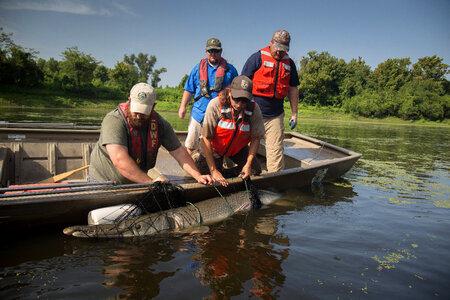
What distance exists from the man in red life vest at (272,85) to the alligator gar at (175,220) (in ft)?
4.61

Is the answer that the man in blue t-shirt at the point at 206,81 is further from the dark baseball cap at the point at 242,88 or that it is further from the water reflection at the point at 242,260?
the water reflection at the point at 242,260

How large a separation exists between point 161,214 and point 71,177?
2483 millimetres

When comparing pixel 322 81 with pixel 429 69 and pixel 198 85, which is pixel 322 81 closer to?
pixel 429 69

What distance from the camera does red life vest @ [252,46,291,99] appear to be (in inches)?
219

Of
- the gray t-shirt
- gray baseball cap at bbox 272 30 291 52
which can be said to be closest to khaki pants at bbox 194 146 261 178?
the gray t-shirt

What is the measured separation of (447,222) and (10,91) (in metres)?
41.7

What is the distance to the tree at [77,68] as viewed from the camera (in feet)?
144

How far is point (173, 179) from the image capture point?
207 inches

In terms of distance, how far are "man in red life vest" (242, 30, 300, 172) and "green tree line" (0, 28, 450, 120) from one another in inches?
1590

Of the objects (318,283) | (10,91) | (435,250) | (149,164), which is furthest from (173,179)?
(10,91)

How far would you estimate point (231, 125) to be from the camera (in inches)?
176

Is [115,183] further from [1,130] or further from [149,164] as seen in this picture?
[1,130]

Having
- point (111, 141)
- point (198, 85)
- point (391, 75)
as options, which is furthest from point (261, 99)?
point (391, 75)

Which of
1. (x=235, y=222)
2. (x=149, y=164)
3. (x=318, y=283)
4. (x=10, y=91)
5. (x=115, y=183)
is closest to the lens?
(x=318, y=283)
